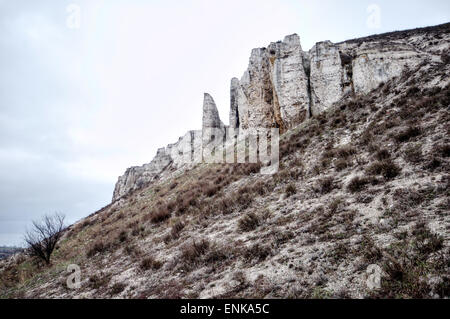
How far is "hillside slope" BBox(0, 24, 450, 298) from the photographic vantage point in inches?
142

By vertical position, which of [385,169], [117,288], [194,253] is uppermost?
[385,169]

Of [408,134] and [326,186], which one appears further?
[408,134]

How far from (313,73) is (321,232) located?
25.4 meters

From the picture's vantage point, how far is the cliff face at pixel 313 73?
75.1 feet

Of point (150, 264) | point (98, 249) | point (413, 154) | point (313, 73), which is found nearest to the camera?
point (150, 264)

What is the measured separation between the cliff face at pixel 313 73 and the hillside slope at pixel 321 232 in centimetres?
1167

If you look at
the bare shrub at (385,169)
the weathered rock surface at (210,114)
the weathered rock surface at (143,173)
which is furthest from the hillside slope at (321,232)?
the weathered rock surface at (143,173)

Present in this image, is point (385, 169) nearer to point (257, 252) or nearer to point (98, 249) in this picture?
point (257, 252)

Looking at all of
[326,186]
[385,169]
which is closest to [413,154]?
[385,169]

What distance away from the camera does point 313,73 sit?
26.0m

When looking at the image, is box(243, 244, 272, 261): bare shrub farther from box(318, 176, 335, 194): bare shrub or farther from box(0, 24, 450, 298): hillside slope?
box(318, 176, 335, 194): bare shrub

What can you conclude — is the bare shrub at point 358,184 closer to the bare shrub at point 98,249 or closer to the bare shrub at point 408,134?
the bare shrub at point 408,134

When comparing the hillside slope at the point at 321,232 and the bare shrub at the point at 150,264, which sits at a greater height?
the hillside slope at the point at 321,232

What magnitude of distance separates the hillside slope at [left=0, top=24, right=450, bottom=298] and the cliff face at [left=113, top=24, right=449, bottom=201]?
38.3ft
